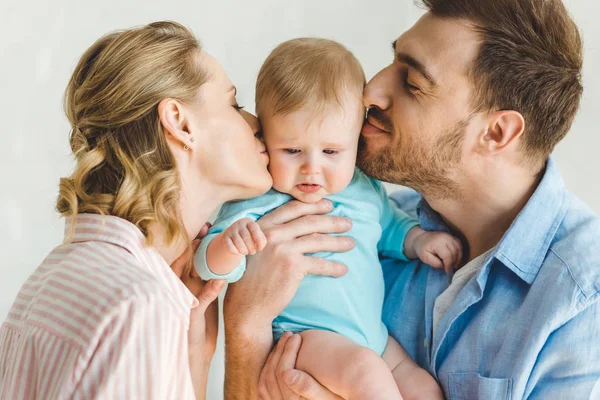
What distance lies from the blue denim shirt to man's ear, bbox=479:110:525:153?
138mm

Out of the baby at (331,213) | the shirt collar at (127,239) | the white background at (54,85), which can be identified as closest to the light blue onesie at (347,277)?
the baby at (331,213)

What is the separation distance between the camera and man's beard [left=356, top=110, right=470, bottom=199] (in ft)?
6.42

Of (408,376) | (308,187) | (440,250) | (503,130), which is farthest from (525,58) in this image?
(408,376)

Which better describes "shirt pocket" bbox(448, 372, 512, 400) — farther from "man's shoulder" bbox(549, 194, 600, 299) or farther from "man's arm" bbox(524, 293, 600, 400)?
"man's shoulder" bbox(549, 194, 600, 299)

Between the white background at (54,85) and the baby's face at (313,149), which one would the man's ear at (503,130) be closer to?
the baby's face at (313,149)

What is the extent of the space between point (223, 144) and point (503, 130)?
75 centimetres

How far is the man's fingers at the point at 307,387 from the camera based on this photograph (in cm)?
176

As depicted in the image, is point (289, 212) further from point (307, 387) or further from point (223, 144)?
point (307, 387)

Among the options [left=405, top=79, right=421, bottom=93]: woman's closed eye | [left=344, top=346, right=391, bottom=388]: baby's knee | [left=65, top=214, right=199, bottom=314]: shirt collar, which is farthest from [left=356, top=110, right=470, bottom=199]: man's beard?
[left=65, top=214, right=199, bottom=314]: shirt collar

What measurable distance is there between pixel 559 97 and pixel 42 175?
70.3 inches

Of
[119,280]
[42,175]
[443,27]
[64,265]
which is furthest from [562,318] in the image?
[42,175]

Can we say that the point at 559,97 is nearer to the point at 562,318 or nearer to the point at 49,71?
the point at 562,318

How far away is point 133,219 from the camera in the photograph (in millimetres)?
1598

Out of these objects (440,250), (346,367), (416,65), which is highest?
(416,65)
